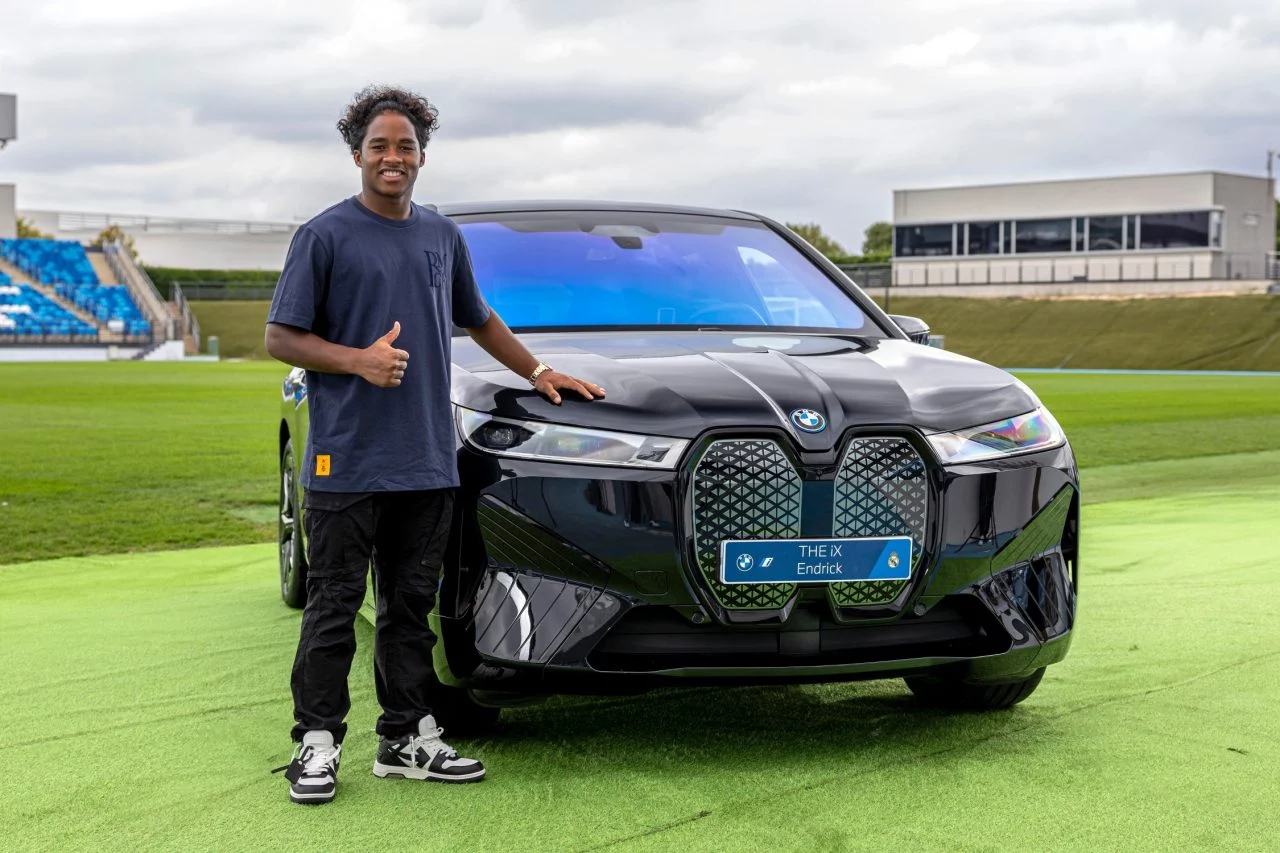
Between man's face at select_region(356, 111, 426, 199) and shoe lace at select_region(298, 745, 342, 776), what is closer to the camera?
shoe lace at select_region(298, 745, 342, 776)

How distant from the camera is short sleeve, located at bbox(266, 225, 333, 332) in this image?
3627 millimetres

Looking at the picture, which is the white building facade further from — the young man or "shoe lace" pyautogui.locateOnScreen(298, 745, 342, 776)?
"shoe lace" pyautogui.locateOnScreen(298, 745, 342, 776)

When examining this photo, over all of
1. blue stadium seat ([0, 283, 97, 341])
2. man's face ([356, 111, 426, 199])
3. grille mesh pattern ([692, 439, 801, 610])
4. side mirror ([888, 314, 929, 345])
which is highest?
blue stadium seat ([0, 283, 97, 341])

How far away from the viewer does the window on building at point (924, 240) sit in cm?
8012

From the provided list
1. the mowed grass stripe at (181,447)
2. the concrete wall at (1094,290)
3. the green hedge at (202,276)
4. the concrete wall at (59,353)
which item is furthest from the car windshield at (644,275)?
the green hedge at (202,276)

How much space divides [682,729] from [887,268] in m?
78.9

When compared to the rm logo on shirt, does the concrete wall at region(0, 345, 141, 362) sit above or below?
below

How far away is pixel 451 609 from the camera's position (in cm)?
376

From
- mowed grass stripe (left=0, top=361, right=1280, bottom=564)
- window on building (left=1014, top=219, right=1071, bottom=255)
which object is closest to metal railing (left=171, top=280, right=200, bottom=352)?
mowed grass stripe (left=0, top=361, right=1280, bottom=564)

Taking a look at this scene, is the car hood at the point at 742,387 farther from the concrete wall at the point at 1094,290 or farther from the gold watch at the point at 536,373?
the concrete wall at the point at 1094,290

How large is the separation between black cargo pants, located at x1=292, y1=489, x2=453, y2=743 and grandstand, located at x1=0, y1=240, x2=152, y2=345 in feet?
209

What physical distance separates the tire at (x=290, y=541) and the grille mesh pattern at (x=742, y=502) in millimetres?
2682

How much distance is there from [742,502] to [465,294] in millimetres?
1004

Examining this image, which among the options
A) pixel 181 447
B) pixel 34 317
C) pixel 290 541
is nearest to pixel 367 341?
pixel 290 541
